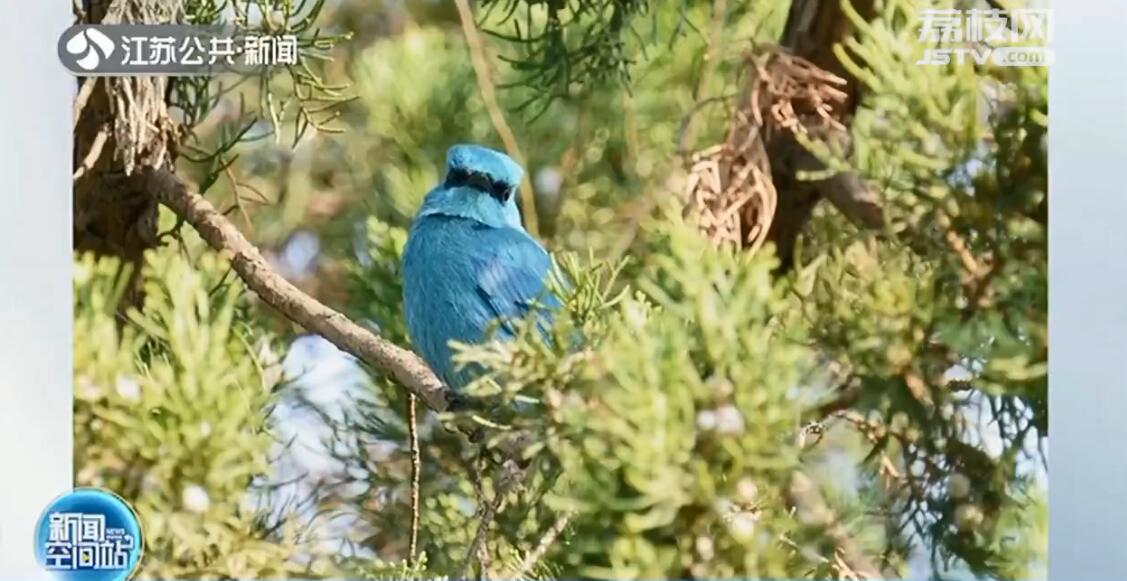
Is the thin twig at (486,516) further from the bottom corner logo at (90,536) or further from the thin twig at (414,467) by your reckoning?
the bottom corner logo at (90,536)

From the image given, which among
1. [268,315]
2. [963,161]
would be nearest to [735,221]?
[963,161]

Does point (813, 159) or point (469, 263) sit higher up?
point (813, 159)

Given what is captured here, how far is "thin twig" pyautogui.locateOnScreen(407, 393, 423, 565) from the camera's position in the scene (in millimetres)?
1340

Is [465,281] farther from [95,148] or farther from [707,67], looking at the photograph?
[95,148]

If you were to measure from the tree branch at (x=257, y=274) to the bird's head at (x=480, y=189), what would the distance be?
165mm

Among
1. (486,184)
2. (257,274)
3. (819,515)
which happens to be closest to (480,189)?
(486,184)

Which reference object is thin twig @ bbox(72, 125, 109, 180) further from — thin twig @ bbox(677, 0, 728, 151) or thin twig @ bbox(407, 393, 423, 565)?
thin twig @ bbox(677, 0, 728, 151)

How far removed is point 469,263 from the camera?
1284mm

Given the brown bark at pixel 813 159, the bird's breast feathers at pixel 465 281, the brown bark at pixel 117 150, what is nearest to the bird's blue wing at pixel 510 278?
the bird's breast feathers at pixel 465 281

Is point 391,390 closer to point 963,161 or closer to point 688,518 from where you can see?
point 688,518

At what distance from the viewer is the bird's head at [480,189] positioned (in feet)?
4.29

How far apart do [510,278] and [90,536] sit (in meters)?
0.58

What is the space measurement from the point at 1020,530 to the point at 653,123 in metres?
0.63

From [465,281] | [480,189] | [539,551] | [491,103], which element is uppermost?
[491,103]
